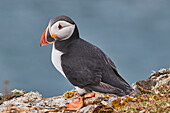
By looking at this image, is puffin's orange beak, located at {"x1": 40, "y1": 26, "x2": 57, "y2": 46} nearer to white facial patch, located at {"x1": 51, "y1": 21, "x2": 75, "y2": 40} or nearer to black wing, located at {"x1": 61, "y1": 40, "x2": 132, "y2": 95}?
white facial patch, located at {"x1": 51, "y1": 21, "x2": 75, "y2": 40}

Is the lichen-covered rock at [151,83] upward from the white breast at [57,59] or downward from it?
downward

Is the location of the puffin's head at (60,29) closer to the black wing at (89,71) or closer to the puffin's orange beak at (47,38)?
the puffin's orange beak at (47,38)

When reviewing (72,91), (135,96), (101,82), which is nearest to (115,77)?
(101,82)

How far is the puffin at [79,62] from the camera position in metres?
6.23

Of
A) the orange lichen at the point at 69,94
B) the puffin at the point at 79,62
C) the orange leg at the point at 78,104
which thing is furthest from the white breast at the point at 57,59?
the orange lichen at the point at 69,94

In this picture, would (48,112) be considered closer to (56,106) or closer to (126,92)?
(56,106)

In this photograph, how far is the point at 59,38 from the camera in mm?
6703

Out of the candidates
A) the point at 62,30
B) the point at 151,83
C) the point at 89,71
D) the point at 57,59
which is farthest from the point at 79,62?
the point at 151,83

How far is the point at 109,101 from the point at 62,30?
7.15ft

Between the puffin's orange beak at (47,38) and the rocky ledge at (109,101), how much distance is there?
170 centimetres

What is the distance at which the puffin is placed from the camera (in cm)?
623

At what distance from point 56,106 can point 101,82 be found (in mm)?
1665

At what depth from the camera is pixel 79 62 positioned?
635cm

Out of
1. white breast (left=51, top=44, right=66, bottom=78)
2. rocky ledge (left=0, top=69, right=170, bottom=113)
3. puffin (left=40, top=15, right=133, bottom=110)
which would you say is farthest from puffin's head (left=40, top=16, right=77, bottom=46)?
rocky ledge (left=0, top=69, right=170, bottom=113)
